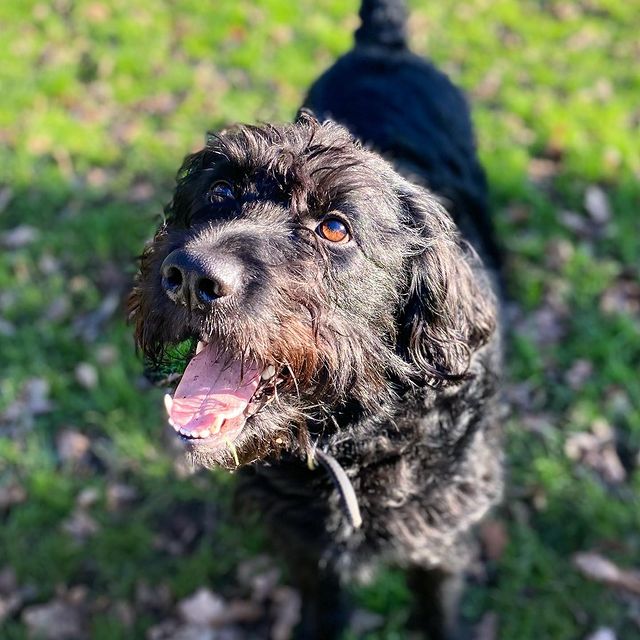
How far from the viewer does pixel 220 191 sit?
2262 millimetres

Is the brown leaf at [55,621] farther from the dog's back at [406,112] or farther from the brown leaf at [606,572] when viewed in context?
the dog's back at [406,112]

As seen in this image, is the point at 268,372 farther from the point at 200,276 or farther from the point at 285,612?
the point at 285,612

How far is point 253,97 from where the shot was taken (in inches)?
214

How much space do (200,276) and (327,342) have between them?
0.43 meters

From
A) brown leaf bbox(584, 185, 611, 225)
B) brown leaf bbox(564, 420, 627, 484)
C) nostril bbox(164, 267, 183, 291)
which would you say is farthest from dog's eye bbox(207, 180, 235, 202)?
brown leaf bbox(584, 185, 611, 225)

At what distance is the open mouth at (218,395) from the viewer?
1985 millimetres

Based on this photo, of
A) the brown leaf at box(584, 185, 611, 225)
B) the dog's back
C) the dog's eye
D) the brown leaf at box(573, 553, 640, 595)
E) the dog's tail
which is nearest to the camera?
the dog's eye

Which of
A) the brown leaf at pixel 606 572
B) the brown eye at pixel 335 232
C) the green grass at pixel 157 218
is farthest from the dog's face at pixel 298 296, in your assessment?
the brown leaf at pixel 606 572

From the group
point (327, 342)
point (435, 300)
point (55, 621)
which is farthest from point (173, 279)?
point (55, 621)

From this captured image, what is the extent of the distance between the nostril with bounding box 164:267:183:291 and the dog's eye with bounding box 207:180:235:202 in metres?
0.46

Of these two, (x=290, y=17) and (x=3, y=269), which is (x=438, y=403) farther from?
(x=290, y=17)

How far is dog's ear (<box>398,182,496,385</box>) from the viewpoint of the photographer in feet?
7.12

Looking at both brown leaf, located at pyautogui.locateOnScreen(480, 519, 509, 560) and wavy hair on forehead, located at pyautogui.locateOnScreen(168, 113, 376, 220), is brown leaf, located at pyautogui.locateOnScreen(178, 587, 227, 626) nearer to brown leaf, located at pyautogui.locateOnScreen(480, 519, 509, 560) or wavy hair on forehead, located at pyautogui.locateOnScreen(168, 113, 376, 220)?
brown leaf, located at pyautogui.locateOnScreen(480, 519, 509, 560)

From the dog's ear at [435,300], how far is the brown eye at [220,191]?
0.54 m
